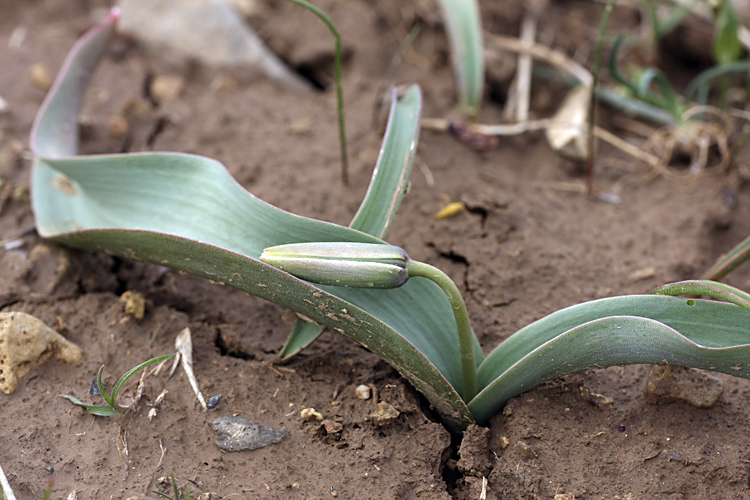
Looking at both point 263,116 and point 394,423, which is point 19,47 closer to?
point 263,116

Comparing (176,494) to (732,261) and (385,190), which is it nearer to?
(385,190)

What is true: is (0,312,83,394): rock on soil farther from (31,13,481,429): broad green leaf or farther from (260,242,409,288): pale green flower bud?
(260,242,409,288): pale green flower bud

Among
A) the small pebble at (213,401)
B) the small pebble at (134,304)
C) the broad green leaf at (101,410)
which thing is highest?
the small pebble at (134,304)

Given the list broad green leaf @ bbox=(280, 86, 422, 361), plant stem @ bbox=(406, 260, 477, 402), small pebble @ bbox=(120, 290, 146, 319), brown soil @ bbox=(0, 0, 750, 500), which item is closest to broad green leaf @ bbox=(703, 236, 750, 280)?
brown soil @ bbox=(0, 0, 750, 500)

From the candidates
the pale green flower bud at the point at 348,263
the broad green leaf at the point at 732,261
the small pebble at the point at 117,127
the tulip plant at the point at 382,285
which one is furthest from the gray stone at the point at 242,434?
the small pebble at the point at 117,127

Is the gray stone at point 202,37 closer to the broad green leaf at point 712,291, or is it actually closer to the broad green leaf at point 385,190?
the broad green leaf at point 385,190

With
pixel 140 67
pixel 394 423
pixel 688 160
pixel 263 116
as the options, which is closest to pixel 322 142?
pixel 263 116
